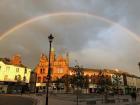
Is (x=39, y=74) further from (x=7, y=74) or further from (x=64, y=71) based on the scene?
(x=7, y=74)

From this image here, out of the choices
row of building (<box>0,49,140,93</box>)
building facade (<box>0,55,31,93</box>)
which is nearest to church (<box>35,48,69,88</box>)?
row of building (<box>0,49,140,93</box>)

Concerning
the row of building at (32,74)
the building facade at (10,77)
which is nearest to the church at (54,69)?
the row of building at (32,74)

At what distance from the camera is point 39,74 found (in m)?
114

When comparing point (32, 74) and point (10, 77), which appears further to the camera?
point (32, 74)

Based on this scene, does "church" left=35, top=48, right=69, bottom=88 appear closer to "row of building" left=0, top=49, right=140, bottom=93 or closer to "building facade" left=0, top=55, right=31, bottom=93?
"row of building" left=0, top=49, right=140, bottom=93

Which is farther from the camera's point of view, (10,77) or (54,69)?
(54,69)

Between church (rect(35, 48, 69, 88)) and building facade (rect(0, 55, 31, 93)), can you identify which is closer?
building facade (rect(0, 55, 31, 93))

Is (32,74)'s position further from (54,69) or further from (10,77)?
(10,77)

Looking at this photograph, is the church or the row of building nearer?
the row of building

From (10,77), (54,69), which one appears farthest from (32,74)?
(10,77)

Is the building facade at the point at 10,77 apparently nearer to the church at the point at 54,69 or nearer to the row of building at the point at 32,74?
the row of building at the point at 32,74

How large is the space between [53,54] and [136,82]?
2935 inches

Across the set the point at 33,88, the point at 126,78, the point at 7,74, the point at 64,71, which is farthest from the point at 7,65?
the point at 126,78

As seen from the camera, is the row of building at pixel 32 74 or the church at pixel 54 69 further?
the church at pixel 54 69
